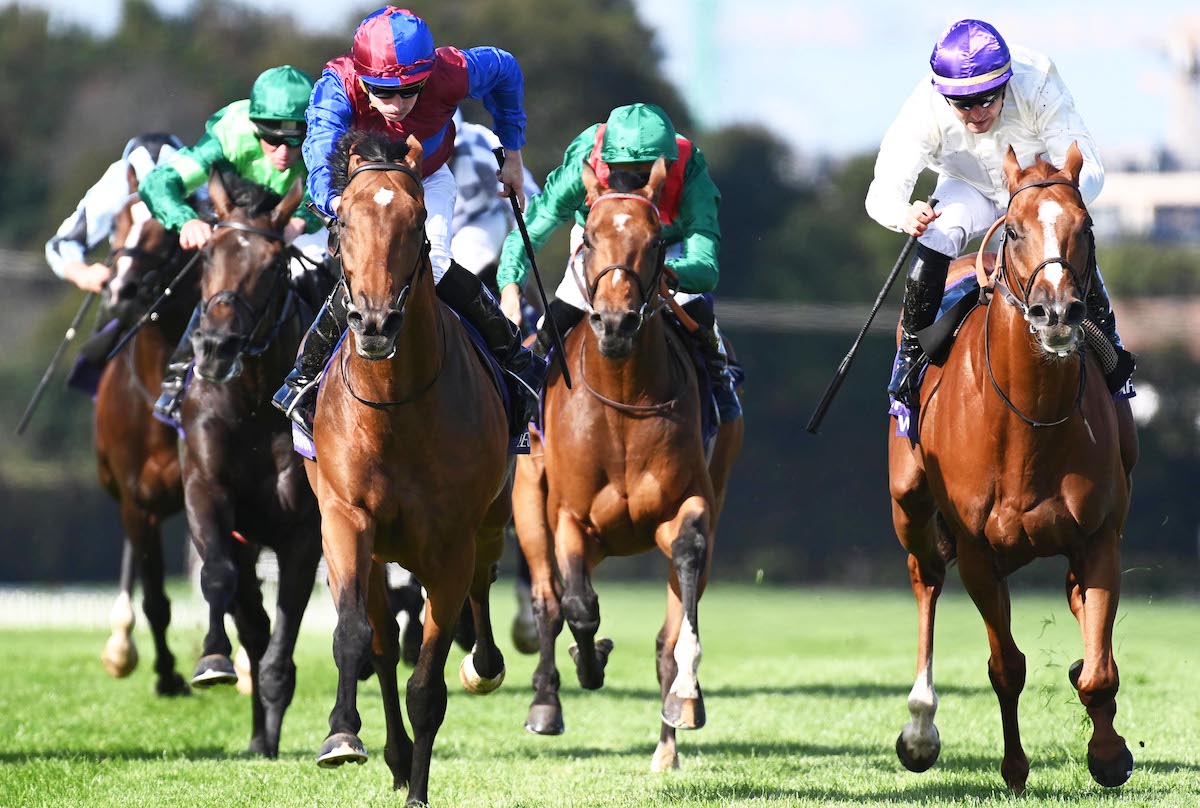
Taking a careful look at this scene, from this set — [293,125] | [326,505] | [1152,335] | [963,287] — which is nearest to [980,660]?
[963,287]

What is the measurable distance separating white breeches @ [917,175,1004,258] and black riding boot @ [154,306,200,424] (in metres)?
3.46

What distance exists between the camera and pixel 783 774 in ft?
25.9

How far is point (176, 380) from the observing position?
363 inches

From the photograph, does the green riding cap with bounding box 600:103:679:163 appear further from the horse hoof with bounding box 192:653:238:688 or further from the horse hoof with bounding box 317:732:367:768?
the horse hoof with bounding box 317:732:367:768

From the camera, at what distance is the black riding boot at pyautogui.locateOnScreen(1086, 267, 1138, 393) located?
287 inches

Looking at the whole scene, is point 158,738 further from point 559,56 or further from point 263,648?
point 559,56

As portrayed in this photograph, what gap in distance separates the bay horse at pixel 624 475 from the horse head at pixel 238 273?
1.32 meters

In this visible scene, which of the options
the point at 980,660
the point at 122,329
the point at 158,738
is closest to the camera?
the point at 158,738

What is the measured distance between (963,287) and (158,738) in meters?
4.34

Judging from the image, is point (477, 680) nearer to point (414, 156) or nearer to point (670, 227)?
point (670, 227)

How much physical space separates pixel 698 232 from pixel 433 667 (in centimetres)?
262

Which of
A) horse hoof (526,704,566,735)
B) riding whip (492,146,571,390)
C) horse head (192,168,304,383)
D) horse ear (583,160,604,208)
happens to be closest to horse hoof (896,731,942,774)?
horse hoof (526,704,566,735)

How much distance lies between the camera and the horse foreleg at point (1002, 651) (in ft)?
23.8

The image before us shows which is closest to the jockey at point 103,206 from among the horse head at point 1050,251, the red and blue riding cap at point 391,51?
the red and blue riding cap at point 391,51
